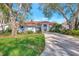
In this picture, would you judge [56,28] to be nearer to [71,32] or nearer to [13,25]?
[71,32]

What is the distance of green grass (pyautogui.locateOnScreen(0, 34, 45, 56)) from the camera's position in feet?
14.0

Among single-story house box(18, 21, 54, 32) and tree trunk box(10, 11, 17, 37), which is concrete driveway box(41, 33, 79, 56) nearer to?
single-story house box(18, 21, 54, 32)

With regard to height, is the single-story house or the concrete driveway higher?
the single-story house

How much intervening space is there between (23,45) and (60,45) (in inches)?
15.2

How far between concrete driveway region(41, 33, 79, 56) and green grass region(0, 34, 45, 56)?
60 millimetres

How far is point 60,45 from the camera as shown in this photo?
432 centimetres

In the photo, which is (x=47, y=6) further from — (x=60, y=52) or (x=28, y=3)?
(x=60, y=52)

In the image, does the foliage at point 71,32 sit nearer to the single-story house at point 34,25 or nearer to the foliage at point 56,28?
the foliage at point 56,28

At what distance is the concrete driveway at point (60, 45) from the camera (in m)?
4.27

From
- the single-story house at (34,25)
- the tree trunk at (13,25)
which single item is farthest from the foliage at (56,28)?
the tree trunk at (13,25)

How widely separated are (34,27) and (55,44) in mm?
284

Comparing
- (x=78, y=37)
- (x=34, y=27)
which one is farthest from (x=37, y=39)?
(x=78, y=37)

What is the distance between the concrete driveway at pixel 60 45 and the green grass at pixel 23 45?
60 mm

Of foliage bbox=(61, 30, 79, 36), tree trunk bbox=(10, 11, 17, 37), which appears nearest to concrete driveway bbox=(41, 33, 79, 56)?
foliage bbox=(61, 30, 79, 36)
